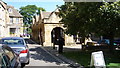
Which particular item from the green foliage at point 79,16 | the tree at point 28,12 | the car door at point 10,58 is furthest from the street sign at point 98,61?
the tree at point 28,12

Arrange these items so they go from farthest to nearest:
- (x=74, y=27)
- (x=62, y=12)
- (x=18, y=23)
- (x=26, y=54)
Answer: (x=18, y=23)
(x=62, y=12)
(x=74, y=27)
(x=26, y=54)

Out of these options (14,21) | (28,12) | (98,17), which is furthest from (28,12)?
(98,17)

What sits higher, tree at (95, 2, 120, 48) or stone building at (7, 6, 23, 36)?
stone building at (7, 6, 23, 36)

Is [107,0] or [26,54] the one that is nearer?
[26,54]

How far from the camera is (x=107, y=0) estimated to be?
10078 millimetres

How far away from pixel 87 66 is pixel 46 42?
1574cm

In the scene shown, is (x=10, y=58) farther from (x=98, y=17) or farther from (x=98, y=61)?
(x=98, y=17)

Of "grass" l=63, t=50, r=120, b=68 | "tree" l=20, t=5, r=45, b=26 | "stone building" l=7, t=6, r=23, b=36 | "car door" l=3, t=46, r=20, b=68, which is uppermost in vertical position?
"tree" l=20, t=5, r=45, b=26

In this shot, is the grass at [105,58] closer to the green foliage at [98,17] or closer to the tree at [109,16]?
the green foliage at [98,17]

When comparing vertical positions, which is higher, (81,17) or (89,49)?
(81,17)

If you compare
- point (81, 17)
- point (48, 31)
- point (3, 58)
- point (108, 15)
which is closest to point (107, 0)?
point (108, 15)

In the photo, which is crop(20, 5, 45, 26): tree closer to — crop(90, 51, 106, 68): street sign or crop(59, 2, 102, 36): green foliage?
crop(59, 2, 102, 36): green foliage

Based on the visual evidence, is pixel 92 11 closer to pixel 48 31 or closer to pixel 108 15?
pixel 108 15

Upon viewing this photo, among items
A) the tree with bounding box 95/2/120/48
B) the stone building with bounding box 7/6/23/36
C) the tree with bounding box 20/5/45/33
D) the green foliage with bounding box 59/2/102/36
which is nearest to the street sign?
the tree with bounding box 95/2/120/48
